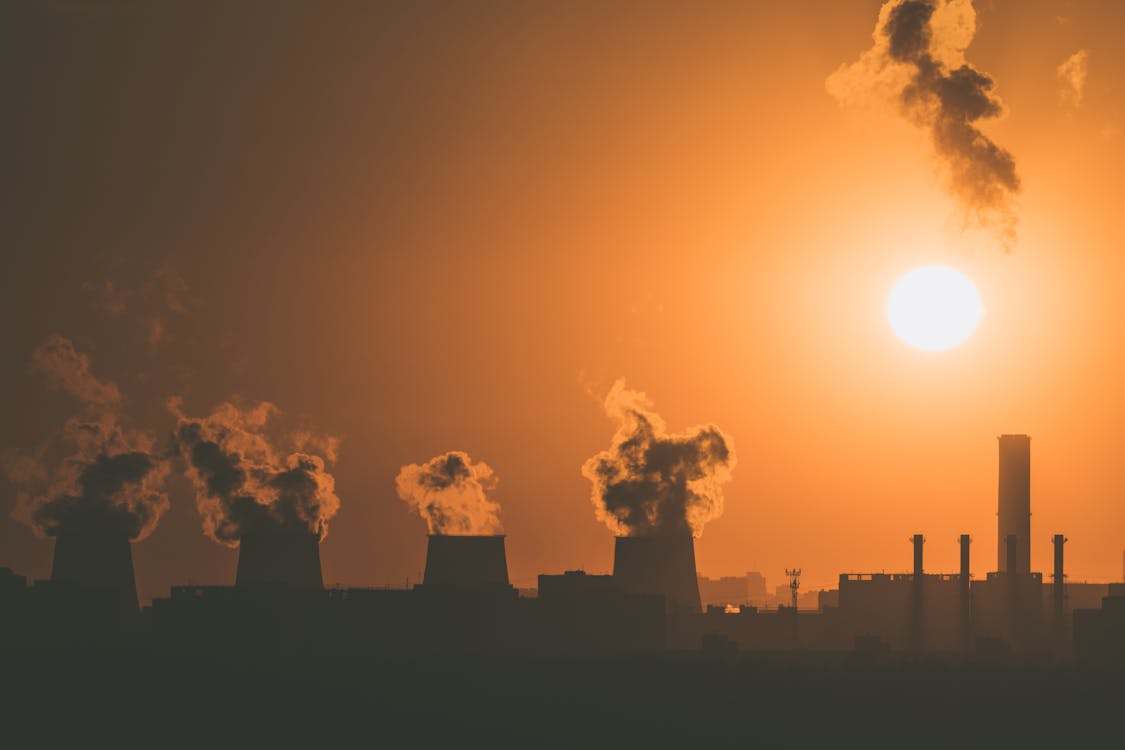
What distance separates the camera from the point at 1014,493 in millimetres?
96250

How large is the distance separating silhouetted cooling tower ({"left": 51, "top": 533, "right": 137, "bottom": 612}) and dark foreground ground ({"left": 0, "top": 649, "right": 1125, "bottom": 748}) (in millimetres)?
14964

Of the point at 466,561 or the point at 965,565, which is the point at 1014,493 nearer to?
the point at 965,565

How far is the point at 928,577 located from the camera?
9250 cm

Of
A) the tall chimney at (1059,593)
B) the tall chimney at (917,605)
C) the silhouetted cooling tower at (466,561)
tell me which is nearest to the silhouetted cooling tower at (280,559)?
the silhouetted cooling tower at (466,561)

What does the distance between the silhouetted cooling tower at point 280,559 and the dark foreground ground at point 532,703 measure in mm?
12991

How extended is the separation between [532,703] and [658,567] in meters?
25.3

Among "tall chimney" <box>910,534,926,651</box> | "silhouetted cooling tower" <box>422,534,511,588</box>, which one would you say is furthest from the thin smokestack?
"silhouetted cooling tower" <box>422,534,511,588</box>

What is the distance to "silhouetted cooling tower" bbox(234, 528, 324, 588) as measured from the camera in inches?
3098

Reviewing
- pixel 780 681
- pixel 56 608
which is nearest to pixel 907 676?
pixel 780 681

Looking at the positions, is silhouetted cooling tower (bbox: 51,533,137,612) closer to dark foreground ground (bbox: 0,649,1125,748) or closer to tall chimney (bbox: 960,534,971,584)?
dark foreground ground (bbox: 0,649,1125,748)

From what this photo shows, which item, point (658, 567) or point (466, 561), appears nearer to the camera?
point (466, 561)

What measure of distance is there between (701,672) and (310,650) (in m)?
14.3

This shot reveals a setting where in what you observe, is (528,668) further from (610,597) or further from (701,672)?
(610,597)

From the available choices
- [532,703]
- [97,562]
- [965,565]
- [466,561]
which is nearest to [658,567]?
[466,561]
